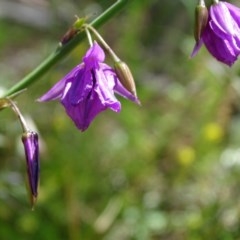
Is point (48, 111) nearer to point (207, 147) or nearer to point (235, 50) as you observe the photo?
point (207, 147)

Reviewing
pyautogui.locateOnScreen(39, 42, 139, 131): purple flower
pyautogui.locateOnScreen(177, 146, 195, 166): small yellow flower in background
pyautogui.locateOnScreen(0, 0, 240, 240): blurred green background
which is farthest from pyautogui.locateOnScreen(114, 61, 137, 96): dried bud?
pyautogui.locateOnScreen(177, 146, 195, 166): small yellow flower in background

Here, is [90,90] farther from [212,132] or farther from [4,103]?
[212,132]

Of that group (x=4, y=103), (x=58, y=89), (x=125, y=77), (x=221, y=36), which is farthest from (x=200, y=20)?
(x=4, y=103)

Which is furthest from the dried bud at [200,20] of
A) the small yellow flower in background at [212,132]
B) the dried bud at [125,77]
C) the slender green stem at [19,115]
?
the small yellow flower in background at [212,132]

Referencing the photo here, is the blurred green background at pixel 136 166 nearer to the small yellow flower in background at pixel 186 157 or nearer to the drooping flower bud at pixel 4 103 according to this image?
the small yellow flower in background at pixel 186 157

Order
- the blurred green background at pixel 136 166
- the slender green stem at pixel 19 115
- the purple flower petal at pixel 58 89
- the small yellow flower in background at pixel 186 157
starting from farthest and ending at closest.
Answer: the small yellow flower in background at pixel 186 157 → the blurred green background at pixel 136 166 → the purple flower petal at pixel 58 89 → the slender green stem at pixel 19 115

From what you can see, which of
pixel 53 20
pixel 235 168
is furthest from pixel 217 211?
pixel 53 20
